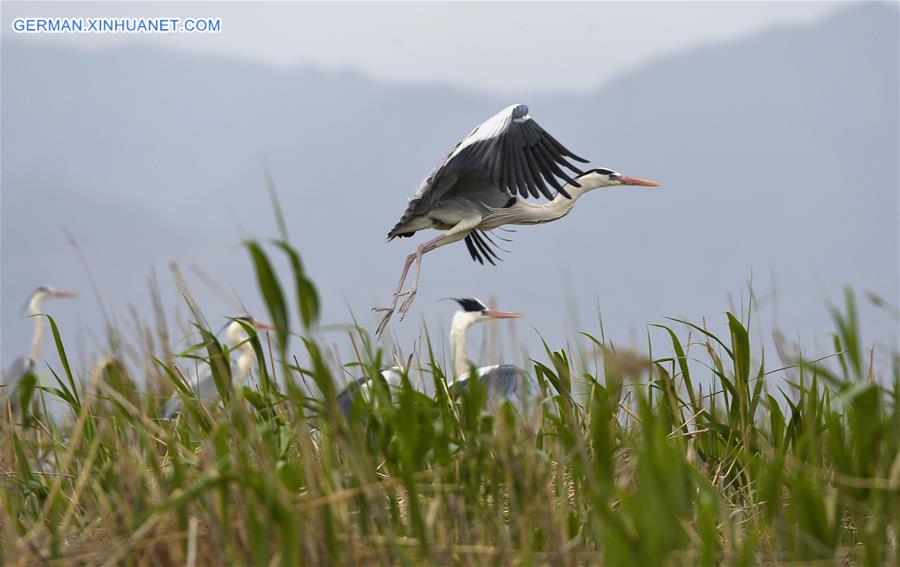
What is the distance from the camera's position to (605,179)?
5.45 meters

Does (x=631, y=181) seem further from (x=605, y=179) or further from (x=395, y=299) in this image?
(x=395, y=299)

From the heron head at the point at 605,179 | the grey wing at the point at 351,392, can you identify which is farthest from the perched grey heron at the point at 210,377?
the heron head at the point at 605,179

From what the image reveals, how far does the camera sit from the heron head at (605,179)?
544 cm

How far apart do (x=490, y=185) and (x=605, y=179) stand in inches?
38.8

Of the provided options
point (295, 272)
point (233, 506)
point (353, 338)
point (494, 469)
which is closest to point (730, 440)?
point (494, 469)

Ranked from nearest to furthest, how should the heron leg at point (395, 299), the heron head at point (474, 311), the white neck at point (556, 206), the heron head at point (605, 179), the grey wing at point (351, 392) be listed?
the grey wing at point (351, 392) → the heron leg at point (395, 299) → the white neck at point (556, 206) → the heron head at point (605, 179) → the heron head at point (474, 311)

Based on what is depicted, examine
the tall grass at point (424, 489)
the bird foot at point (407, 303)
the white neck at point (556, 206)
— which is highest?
the white neck at point (556, 206)

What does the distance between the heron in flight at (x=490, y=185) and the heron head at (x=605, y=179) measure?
146 mm

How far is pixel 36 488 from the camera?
2.96 m

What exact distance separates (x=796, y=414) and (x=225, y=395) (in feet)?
5.50

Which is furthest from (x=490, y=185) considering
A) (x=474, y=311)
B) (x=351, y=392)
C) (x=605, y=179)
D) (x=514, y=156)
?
(x=351, y=392)

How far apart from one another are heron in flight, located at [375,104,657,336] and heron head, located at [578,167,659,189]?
15cm

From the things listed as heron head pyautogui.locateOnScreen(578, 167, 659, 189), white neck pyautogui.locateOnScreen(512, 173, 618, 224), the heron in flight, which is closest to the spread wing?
the heron in flight

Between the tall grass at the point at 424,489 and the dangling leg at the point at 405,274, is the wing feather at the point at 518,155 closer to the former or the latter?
the dangling leg at the point at 405,274
